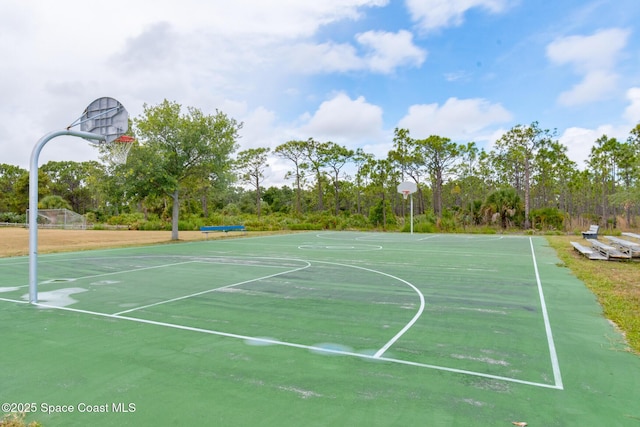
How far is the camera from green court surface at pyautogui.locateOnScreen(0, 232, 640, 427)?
293cm

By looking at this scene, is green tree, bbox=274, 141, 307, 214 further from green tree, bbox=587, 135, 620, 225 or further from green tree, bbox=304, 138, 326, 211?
green tree, bbox=587, 135, 620, 225

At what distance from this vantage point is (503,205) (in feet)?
92.7

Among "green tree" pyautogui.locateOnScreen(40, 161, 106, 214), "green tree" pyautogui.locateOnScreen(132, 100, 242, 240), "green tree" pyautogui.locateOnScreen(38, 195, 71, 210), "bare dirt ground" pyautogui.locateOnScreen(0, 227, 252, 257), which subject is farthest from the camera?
"green tree" pyautogui.locateOnScreen(40, 161, 106, 214)

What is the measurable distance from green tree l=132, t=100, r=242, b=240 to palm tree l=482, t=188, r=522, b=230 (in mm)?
19375

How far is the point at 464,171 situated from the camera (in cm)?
3709

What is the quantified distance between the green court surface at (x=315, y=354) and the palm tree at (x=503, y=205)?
21.7 metres

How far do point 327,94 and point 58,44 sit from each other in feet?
48.2

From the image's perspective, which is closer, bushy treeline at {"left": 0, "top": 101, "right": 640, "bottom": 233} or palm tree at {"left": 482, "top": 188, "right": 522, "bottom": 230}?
bushy treeline at {"left": 0, "top": 101, "right": 640, "bottom": 233}

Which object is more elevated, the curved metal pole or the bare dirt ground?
the curved metal pole

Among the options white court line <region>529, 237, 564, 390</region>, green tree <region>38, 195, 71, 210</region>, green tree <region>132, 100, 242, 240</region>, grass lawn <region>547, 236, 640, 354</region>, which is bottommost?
white court line <region>529, 237, 564, 390</region>

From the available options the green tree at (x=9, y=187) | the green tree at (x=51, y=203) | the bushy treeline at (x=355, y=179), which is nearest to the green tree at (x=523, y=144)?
the bushy treeline at (x=355, y=179)

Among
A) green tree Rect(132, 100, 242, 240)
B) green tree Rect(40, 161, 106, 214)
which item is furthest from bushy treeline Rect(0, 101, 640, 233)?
green tree Rect(40, 161, 106, 214)

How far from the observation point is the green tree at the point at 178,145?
59.4ft

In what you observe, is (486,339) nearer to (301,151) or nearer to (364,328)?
(364,328)
